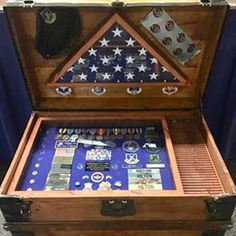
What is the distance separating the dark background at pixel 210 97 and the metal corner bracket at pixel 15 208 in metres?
0.55

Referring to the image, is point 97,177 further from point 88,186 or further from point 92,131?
point 92,131

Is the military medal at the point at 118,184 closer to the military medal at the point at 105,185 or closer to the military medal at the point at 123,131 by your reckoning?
the military medal at the point at 105,185

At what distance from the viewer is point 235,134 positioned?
1452 mm

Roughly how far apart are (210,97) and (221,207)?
22.8 inches

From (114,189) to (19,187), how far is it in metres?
0.27

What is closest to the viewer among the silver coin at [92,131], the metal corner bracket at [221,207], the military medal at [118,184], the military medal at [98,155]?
the metal corner bracket at [221,207]

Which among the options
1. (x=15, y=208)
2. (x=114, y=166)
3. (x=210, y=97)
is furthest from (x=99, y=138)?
(x=210, y=97)

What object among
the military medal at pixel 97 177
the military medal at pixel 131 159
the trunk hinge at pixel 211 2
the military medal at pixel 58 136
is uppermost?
the trunk hinge at pixel 211 2

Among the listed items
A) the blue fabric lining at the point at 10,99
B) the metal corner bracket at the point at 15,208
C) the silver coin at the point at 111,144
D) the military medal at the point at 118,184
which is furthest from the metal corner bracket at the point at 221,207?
the blue fabric lining at the point at 10,99

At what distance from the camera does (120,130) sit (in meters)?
1.19

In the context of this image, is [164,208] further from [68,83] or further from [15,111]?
[15,111]

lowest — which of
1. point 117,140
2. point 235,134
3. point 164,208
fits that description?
point 164,208

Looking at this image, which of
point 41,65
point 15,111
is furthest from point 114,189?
point 15,111

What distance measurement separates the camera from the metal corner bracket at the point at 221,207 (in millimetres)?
870
